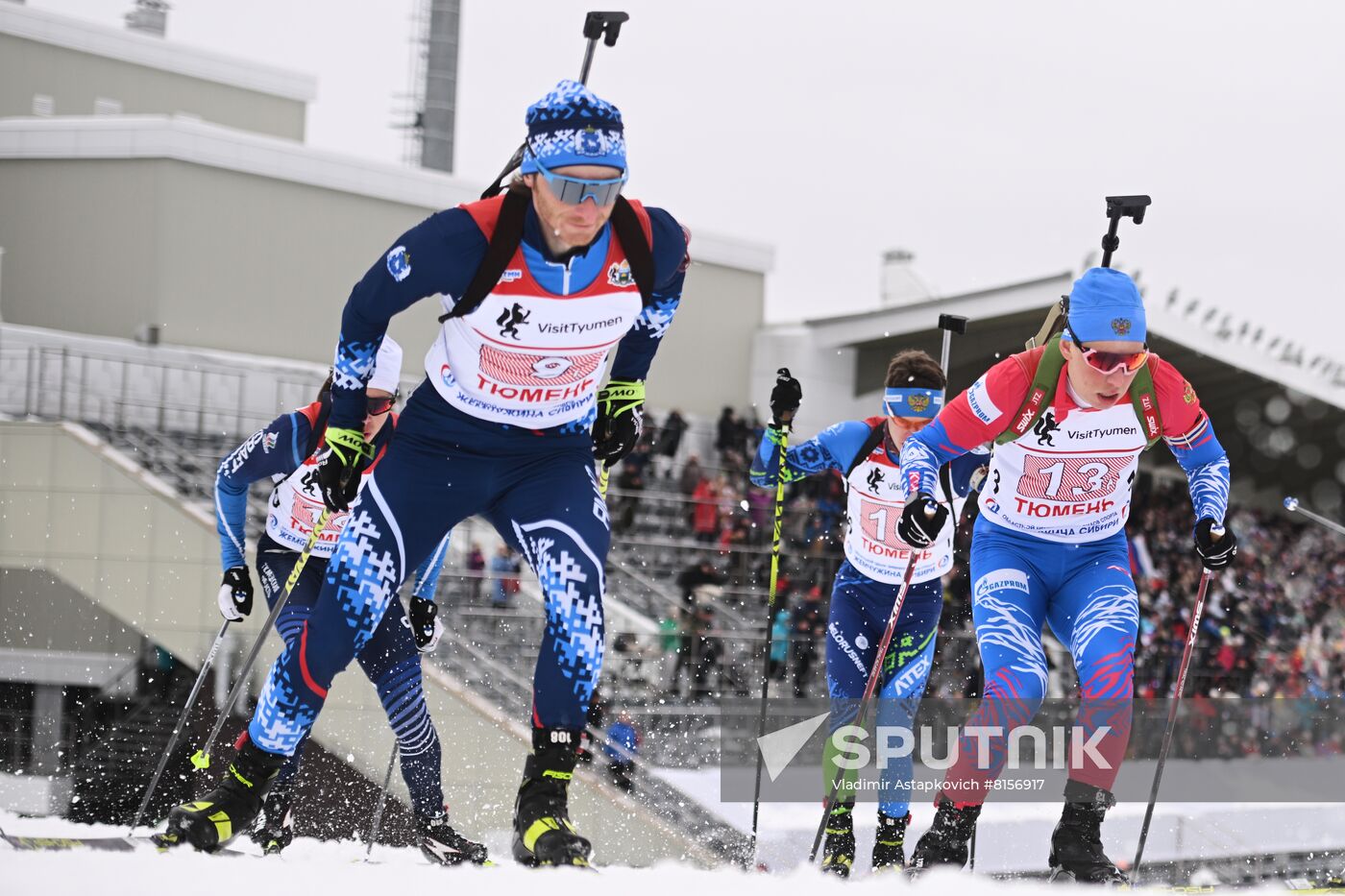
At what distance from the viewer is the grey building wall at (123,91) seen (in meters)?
28.6

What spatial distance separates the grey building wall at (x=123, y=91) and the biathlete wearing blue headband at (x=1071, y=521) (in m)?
26.9

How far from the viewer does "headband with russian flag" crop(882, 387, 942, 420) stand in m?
Result: 6.43

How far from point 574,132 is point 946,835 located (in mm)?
2625

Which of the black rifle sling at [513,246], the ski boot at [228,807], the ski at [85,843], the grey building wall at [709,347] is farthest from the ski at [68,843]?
the grey building wall at [709,347]

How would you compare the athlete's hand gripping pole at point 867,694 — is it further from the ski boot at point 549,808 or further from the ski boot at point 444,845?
the ski boot at point 549,808

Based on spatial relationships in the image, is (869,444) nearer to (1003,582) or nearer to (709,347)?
(1003,582)

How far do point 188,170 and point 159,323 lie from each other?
202cm

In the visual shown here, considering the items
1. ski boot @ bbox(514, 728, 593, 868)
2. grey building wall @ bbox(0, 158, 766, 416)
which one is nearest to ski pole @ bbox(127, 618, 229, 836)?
ski boot @ bbox(514, 728, 593, 868)

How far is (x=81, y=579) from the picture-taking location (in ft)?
46.0

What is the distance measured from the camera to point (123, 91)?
2981cm

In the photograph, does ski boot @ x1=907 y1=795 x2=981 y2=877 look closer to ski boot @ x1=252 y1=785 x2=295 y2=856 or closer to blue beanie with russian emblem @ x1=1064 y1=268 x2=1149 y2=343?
blue beanie with russian emblem @ x1=1064 y1=268 x2=1149 y2=343

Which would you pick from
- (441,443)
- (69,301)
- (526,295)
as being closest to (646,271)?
(526,295)

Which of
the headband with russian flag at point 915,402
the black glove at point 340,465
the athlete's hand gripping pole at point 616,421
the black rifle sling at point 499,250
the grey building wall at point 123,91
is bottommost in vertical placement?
the black glove at point 340,465

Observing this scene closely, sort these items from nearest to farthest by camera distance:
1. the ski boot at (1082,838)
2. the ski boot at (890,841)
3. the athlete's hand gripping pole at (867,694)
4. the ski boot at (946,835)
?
1. the ski boot at (1082,838)
2. the ski boot at (946,835)
3. the athlete's hand gripping pole at (867,694)
4. the ski boot at (890,841)
